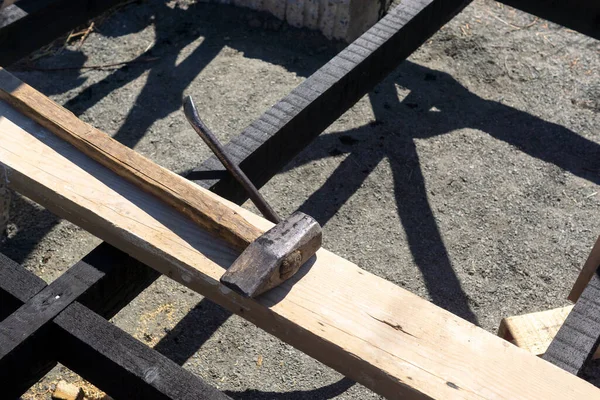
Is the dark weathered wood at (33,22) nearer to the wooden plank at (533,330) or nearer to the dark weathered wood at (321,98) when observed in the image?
the dark weathered wood at (321,98)

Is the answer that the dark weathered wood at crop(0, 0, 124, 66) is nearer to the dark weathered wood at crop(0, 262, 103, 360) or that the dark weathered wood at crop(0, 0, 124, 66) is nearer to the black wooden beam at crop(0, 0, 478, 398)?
the black wooden beam at crop(0, 0, 478, 398)

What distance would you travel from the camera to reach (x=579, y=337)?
1.88 meters

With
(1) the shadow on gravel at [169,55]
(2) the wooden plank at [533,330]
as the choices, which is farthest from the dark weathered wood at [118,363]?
(1) the shadow on gravel at [169,55]

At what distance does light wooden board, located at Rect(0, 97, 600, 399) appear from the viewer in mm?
1646

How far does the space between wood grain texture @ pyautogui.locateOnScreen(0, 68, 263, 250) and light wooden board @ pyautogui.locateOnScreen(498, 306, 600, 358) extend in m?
1.34

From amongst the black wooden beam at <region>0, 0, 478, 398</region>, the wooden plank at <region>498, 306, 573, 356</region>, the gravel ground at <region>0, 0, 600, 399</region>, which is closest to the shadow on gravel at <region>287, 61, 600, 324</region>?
the gravel ground at <region>0, 0, 600, 399</region>

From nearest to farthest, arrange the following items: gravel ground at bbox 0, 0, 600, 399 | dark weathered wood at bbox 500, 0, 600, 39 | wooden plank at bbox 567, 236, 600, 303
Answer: wooden plank at bbox 567, 236, 600, 303 < gravel ground at bbox 0, 0, 600, 399 < dark weathered wood at bbox 500, 0, 600, 39

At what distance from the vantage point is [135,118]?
4074 millimetres

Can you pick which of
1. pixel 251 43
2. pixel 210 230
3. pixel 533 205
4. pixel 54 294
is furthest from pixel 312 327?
pixel 251 43

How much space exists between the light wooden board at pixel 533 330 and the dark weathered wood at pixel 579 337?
2.32ft

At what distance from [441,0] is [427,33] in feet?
0.54

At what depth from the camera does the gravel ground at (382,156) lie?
306 centimetres

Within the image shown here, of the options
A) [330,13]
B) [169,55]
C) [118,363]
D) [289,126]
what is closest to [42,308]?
[118,363]

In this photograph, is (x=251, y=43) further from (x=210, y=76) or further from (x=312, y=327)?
(x=312, y=327)
